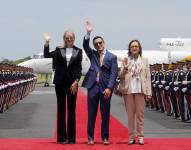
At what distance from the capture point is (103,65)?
38.0 ft

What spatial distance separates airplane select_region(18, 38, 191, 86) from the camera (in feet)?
192

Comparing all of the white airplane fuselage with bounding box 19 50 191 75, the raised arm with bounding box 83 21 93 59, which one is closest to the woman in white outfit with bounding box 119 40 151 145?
the raised arm with bounding box 83 21 93 59

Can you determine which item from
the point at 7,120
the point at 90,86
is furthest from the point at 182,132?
the point at 7,120

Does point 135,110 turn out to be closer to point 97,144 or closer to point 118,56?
point 97,144

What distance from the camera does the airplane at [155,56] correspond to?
192 ft

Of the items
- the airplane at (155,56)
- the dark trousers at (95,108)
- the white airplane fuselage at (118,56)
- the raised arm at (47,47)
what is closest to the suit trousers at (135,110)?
the dark trousers at (95,108)

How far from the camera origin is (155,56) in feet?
206

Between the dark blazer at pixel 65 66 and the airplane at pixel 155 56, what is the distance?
38.3 metres

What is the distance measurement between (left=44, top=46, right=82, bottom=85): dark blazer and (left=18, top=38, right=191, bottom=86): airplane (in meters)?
38.3

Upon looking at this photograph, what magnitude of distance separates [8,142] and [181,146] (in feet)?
9.94

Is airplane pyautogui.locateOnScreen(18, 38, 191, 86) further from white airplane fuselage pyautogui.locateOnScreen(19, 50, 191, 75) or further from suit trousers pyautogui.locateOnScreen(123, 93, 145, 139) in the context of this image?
suit trousers pyautogui.locateOnScreen(123, 93, 145, 139)

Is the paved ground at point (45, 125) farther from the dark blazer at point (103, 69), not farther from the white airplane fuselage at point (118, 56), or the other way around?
the white airplane fuselage at point (118, 56)

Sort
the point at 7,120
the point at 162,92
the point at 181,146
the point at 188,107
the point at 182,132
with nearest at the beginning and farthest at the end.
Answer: the point at 181,146
the point at 182,132
the point at 188,107
the point at 7,120
the point at 162,92

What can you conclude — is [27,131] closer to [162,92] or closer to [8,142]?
[8,142]
